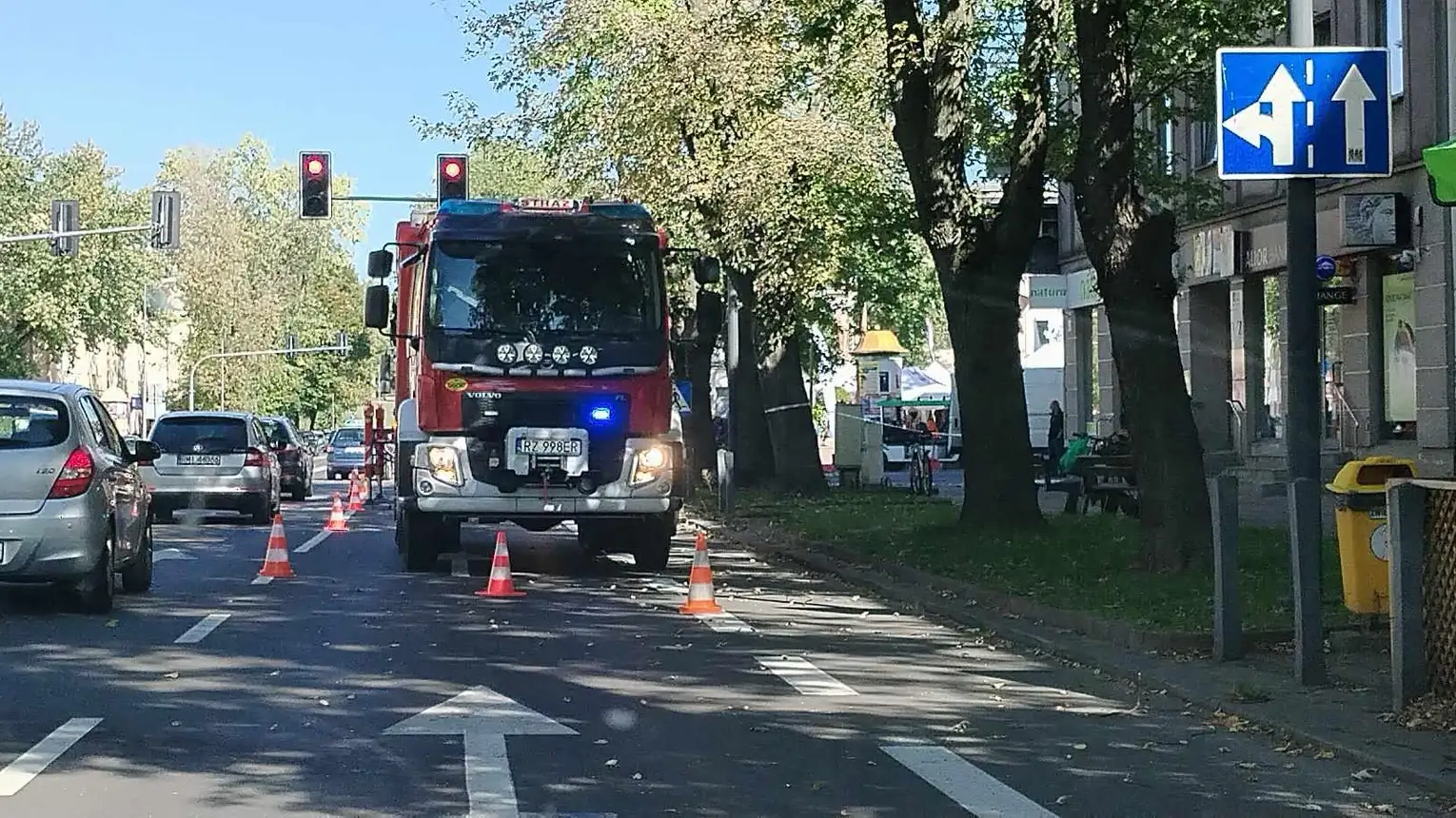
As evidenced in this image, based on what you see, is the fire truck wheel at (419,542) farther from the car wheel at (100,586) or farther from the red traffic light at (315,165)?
the red traffic light at (315,165)

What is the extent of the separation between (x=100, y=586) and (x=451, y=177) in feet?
46.9

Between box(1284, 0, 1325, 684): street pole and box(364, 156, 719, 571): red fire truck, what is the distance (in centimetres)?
814

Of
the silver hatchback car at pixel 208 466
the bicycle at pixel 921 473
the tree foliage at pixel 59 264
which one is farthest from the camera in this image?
the tree foliage at pixel 59 264

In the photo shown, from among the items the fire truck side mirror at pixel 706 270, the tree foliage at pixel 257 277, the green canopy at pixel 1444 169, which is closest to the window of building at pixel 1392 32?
the fire truck side mirror at pixel 706 270

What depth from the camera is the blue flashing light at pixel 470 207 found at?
18.8m

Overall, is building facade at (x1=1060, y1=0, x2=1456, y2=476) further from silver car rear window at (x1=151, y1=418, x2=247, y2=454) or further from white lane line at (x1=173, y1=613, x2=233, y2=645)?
silver car rear window at (x1=151, y1=418, x2=247, y2=454)

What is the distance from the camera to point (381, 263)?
1894 cm

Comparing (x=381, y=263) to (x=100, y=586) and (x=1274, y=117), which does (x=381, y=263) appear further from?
(x=1274, y=117)

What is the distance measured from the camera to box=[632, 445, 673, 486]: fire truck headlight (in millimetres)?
18484

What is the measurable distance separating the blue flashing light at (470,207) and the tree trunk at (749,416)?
506 inches

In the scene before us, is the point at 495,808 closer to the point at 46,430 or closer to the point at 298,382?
the point at 46,430

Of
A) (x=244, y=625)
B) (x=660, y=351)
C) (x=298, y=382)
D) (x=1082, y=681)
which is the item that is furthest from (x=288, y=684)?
(x=298, y=382)

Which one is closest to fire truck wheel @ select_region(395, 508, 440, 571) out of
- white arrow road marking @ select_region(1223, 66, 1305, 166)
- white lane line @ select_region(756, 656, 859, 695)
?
white lane line @ select_region(756, 656, 859, 695)

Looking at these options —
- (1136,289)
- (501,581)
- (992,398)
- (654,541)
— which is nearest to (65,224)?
(654,541)
